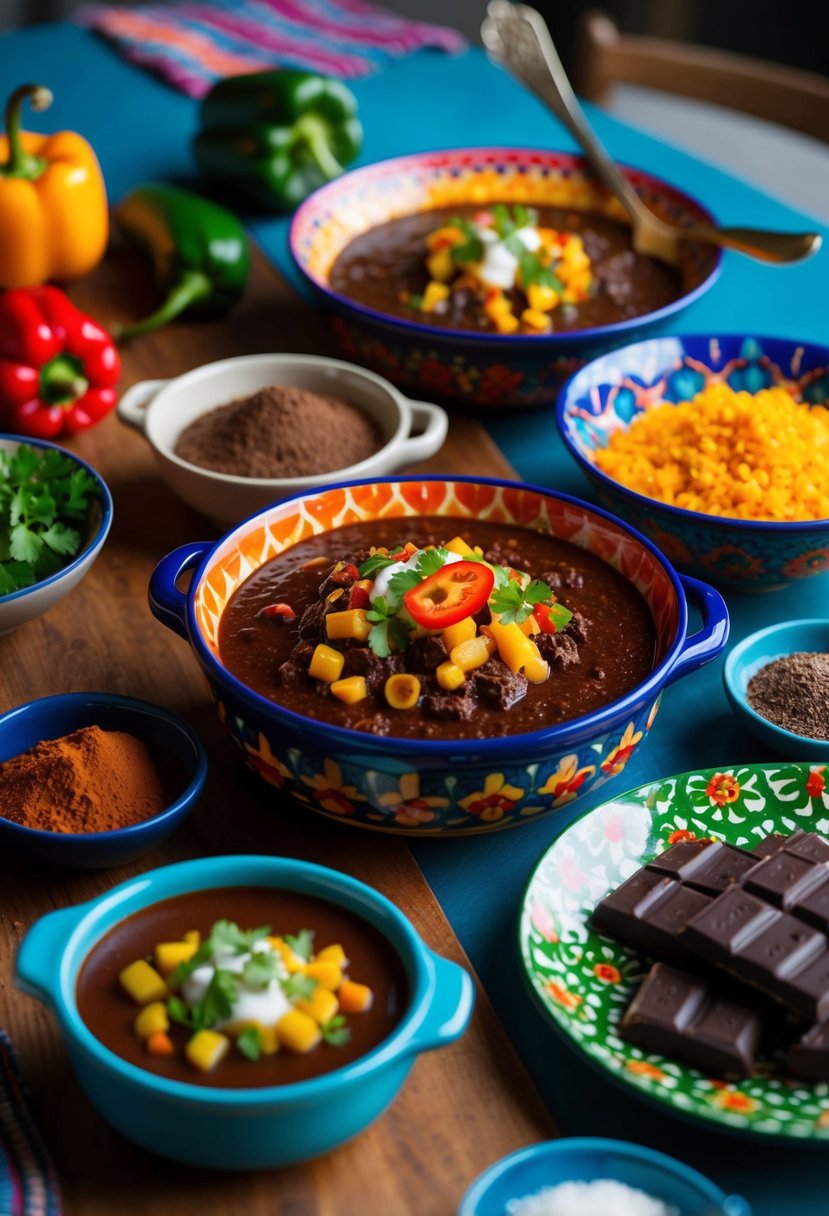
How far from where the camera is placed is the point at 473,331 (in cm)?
282

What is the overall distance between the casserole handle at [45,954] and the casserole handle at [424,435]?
1.29 meters

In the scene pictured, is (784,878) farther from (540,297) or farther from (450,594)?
(540,297)

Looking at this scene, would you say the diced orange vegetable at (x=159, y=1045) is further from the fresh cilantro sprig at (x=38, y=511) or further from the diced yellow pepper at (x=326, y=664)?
the fresh cilantro sprig at (x=38, y=511)

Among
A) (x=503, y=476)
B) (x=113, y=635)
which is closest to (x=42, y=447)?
(x=113, y=635)

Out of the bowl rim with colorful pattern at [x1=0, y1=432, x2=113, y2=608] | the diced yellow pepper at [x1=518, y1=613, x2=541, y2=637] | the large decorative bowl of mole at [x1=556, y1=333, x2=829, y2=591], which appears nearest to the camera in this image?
the diced yellow pepper at [x1=518, y1=613, x2=541, y2=637]

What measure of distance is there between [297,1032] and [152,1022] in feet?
0.51

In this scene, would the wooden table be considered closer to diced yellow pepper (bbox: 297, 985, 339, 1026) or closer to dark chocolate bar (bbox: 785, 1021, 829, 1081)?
diced yellow pepper (bbox: 297, 985, 339, 1026)

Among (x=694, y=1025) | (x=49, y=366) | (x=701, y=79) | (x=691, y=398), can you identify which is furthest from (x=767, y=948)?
(x=701, y=79)

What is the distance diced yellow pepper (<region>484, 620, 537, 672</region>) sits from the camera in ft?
6.05

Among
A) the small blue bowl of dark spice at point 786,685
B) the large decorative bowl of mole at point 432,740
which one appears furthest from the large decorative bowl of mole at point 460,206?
the small blue bowl of dark spice at point 786,685

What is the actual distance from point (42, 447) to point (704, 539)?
1219mm

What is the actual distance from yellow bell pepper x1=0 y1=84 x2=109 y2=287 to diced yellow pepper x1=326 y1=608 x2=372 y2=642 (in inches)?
74.6

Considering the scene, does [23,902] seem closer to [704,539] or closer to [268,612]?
[268,612]

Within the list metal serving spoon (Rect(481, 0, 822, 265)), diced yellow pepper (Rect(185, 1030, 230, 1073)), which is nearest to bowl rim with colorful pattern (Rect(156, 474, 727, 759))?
diced yellow pepper (Rect(185, 1030, 230, 1073))
